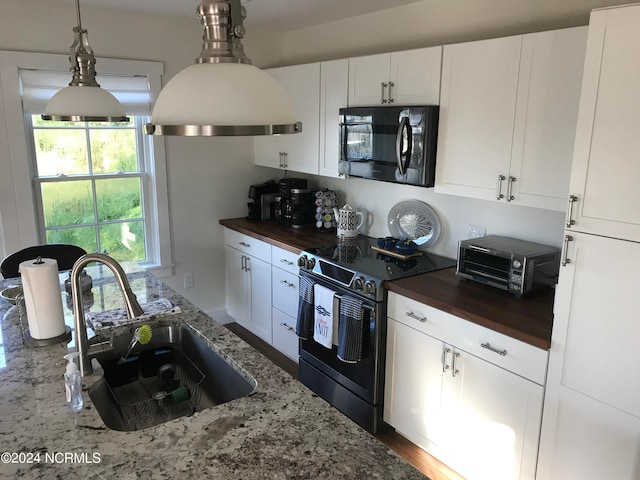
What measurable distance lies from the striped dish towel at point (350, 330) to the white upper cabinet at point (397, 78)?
1.15m

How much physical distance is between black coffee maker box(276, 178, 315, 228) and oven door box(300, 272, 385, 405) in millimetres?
836

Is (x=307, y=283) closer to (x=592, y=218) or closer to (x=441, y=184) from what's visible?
(x=441, y=184)

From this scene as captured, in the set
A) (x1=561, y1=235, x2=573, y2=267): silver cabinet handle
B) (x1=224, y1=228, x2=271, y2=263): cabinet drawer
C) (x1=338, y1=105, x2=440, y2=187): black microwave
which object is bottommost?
(x1=224, y1=228, x2=271, y2=263): cabinet drawer

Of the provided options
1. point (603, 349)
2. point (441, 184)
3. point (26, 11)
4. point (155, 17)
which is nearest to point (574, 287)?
point (603, 349)

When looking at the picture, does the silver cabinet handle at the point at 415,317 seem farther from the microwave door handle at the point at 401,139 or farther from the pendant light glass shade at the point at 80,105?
the pendant light glass shade at the point at 80,105

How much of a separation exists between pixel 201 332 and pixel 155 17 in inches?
101

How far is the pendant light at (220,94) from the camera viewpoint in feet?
3.14

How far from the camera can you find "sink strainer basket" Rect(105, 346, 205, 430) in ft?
5.71

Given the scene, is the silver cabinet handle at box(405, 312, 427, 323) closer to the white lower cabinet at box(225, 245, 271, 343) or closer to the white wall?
the white lower cabinet at box(225, 245, 271, 343)

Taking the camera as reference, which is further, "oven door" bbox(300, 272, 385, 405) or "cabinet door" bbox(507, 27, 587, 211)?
"oven door" bbox(300, 272, 385, 405)

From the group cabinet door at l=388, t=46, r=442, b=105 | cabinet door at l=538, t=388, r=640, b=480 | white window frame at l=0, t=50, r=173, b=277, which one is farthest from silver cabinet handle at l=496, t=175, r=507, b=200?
white window frame at l=0, t=50, r=173, b=277

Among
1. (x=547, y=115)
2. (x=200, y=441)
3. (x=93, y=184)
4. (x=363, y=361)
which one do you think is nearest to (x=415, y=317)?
(x=363, y=361)

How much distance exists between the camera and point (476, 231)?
116 inches

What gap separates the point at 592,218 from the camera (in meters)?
1.81
